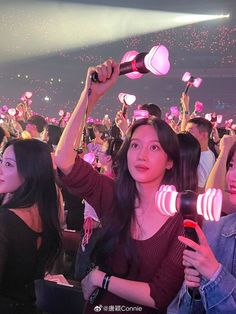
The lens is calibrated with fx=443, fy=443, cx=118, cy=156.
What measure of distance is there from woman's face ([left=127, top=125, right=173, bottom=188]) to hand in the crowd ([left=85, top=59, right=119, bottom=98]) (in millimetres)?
248

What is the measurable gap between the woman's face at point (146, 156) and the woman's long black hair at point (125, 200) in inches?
1.0

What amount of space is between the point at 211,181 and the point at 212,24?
65.3 ft

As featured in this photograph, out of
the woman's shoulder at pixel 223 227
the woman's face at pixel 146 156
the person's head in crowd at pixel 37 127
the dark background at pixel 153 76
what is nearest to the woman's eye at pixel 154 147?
the woman's face at pixel 146 156

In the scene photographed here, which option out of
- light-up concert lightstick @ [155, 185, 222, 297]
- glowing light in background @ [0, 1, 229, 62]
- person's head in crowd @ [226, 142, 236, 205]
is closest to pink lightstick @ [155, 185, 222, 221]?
light-up concert lightstick @ [155, 185, 222, 297]

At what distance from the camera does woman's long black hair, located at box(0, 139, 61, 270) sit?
218 cm

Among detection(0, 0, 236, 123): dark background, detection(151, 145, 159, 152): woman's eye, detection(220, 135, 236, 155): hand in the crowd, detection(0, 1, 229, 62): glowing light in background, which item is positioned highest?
detection(0, 1, 229, 62): glowing light in background

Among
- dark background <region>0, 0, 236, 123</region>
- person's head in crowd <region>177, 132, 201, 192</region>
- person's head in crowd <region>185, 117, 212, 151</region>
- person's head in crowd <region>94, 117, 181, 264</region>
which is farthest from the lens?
dark background <region>0, 0, 236, 123</region>

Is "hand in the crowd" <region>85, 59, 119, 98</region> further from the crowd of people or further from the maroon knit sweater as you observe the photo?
the maroon knit sweater

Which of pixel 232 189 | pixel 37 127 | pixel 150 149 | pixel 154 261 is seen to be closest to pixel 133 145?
pixel 150 149

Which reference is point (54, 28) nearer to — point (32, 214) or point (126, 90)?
point (126, 90)

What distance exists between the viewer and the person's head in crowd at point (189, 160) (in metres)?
2.44

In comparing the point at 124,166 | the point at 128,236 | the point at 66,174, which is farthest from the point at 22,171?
the point at 128,236

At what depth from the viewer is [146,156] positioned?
189 cm

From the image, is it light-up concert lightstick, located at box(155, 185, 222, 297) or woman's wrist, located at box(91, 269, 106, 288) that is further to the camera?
woman's wrist, located at box(91, 269, 106, 288)
